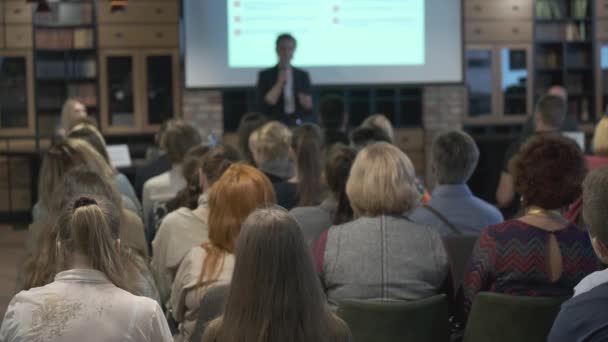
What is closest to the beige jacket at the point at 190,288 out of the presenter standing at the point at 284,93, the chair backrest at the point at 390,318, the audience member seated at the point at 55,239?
the audience member seated at the point at 55,239

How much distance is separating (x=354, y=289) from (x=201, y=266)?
19.8 inches

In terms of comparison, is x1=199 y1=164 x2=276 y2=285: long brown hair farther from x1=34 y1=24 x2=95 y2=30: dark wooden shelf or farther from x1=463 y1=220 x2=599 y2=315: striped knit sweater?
x1=34 y1=24 x2=95 y2=30: dark wooden shelf

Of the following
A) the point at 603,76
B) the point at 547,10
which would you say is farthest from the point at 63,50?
the point at 603,76

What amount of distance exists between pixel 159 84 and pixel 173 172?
5316mm

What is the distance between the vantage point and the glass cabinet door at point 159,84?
10.1m

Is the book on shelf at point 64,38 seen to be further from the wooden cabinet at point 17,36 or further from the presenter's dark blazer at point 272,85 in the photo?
the presenter's dark blazer at point 272,85

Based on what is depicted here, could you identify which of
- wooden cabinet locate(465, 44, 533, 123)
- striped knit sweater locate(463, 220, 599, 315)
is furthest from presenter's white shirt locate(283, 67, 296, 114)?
striped knit sweater locate(463, 220, 599, 315)

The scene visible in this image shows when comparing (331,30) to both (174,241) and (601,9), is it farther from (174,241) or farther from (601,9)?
(174,241)

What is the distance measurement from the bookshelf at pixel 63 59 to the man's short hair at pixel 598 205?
8.70 meters

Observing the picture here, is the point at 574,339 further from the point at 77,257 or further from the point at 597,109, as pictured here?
the point at 597,109

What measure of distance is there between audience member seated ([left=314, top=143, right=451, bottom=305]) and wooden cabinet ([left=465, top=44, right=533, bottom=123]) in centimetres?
770

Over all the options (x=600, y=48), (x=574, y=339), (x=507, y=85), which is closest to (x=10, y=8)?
(x=507, y=85)

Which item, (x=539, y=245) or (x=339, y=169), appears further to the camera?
(x=339, y=169)

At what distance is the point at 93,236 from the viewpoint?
217cm
